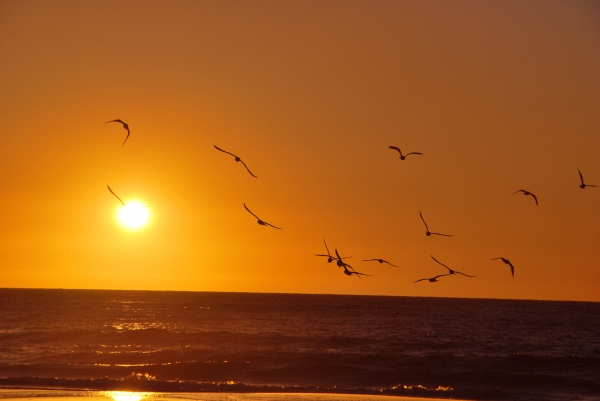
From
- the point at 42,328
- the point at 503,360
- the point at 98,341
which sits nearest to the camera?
the point at 503,360

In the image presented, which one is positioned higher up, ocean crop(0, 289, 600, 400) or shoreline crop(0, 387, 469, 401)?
ocean crop(0, 289, 600, 400)

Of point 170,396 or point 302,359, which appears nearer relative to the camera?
point 170,396

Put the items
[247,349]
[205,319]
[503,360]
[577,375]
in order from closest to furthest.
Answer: [577,375] → [503,360] → [247,349] → [205,319]

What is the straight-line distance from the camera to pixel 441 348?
49.7 meters

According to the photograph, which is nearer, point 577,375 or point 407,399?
point 407,399

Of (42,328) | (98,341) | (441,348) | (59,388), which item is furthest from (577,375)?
(42,328)

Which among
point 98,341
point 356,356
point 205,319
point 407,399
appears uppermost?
point 205,319

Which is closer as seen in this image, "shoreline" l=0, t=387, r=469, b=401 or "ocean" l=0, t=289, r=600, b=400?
"shoreline" l=0, t=387, r=469, b=401

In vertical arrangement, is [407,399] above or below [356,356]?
below

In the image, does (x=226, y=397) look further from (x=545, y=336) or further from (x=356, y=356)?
(x=545, y=336)

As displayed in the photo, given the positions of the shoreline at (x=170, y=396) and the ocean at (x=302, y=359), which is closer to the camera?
the shoreline at (x=170, y=396)

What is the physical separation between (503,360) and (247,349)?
16075 millimetres

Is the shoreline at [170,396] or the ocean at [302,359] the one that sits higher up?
the ocean at [302,359]

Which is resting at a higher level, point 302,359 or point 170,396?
point 302,359
